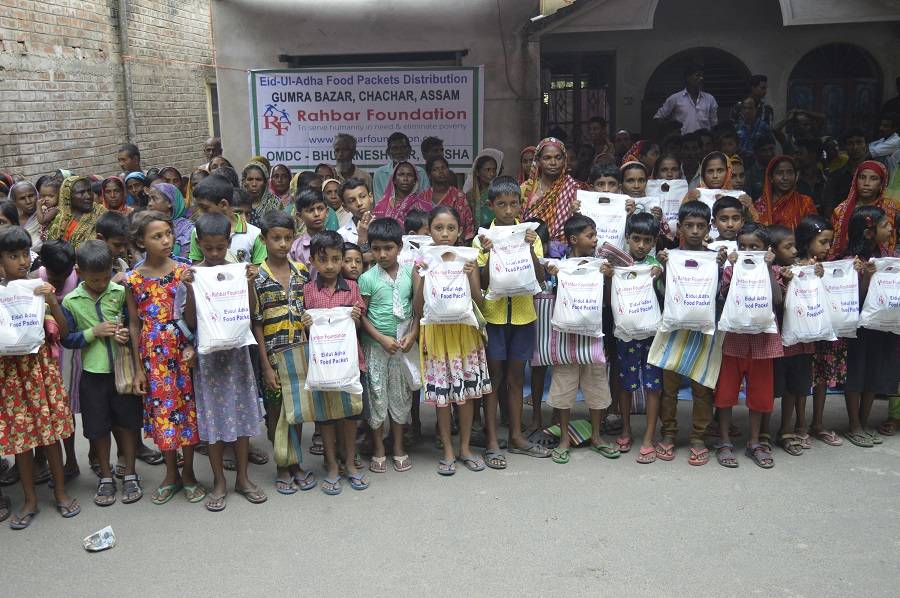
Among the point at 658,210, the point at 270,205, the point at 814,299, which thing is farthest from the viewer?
the point at 270,205

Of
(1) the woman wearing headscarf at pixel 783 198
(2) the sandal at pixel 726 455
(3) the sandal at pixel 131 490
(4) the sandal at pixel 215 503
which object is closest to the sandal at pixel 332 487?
(4) the sandal at pixel 215 503

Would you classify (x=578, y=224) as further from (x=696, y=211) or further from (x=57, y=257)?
(x=57, y=257)

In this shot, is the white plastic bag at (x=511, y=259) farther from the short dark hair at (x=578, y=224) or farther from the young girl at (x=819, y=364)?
the young girl at (x=819, y=364)

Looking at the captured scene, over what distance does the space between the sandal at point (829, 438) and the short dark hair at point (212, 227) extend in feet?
12.2

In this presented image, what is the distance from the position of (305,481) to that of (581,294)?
6.12ft

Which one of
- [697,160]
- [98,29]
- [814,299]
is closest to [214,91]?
[98,29]

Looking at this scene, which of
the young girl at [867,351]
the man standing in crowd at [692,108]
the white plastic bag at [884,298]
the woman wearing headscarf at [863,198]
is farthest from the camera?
the man standing in crowd at [692,108]

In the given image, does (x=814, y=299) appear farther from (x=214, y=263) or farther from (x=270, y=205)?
(x=270, y=205)

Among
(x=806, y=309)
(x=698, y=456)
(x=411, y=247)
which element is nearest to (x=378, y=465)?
(x=411, y=247)

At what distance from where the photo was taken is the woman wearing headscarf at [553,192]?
5.14 metres

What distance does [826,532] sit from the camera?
3.81 m

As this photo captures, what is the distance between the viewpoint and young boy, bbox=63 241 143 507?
4.20m

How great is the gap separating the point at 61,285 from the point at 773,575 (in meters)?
3.95

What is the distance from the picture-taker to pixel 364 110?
25.9 ft
